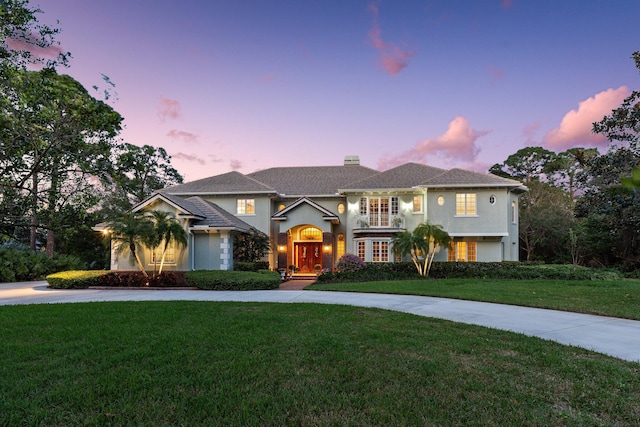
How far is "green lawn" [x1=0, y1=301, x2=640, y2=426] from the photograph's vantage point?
143 inches

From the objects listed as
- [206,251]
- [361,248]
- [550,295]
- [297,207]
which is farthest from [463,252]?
[206,251]

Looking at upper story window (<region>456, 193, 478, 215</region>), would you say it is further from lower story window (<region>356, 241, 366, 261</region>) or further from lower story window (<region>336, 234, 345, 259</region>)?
lower story window (<region>336, 234, 345, 259</region>)

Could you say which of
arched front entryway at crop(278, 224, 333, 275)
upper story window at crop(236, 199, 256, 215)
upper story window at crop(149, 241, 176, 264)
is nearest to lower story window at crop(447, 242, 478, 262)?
arched front entryway at crop(278, 224, 333, 275)

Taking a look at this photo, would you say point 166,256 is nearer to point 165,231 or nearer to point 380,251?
point 165,231

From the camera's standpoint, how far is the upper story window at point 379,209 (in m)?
23.8

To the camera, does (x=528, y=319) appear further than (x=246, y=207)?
No

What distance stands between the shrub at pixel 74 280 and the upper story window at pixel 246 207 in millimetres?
9435

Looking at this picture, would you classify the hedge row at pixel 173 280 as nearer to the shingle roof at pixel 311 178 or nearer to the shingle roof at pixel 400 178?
the shingle roof at pixel 400 178

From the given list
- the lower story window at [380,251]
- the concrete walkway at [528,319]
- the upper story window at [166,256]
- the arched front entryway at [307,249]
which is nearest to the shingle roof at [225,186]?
the arched front entryway at [307,249]

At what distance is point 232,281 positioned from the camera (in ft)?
51.1

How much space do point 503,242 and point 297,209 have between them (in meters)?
13.1

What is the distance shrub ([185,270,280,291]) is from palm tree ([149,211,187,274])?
2.24 meters

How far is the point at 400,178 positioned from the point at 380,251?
5063 mm

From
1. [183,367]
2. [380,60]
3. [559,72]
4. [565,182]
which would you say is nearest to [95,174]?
[183,367]
